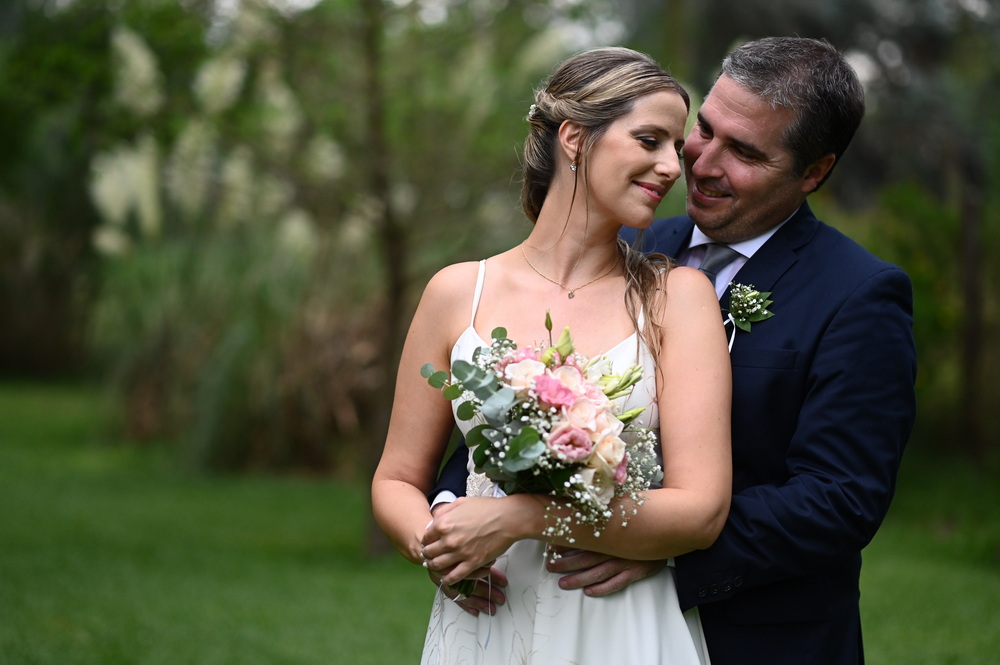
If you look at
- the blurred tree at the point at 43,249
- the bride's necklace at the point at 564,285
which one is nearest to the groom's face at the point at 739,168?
the bride's necklace at the point at 564,285

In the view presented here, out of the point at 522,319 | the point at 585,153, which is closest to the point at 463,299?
the point at 522,319

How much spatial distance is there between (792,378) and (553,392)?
747 mm

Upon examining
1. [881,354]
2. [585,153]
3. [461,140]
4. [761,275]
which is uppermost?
[461,140]

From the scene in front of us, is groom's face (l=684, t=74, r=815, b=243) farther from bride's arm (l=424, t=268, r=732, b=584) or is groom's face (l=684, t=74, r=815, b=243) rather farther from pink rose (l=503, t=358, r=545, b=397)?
pink rose (l=503, t=358, r=545, b=397)

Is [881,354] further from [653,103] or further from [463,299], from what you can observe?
[463,299]

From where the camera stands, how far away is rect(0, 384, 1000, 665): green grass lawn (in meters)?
6.11

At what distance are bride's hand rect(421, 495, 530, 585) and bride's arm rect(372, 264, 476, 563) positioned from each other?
0.35m

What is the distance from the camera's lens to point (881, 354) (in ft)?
8.57

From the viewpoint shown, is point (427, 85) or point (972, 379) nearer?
point (427, 85)

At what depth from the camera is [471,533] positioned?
94.7 inches

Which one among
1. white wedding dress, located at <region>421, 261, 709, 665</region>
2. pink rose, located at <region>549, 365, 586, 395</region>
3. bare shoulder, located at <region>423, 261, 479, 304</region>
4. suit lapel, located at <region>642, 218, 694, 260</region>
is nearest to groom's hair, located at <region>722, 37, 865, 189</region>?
suit lapel, located at <region>642, 218, 694, 260</region>

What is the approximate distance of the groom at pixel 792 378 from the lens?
100 inches

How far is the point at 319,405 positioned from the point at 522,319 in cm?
892

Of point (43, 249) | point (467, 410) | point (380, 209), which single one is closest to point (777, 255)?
point (467, 410)
